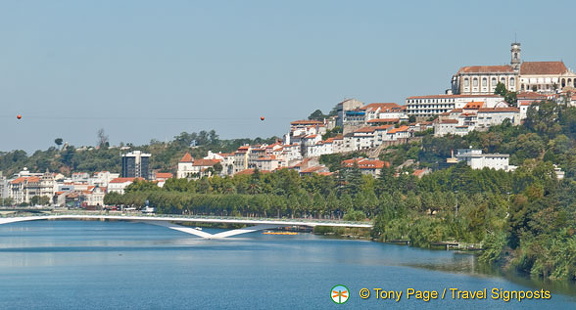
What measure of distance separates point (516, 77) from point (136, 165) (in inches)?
2343

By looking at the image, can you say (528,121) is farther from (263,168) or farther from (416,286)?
(416,286)

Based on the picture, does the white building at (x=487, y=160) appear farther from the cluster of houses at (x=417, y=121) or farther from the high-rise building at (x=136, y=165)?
the high-rise building at (x=136, y=165)

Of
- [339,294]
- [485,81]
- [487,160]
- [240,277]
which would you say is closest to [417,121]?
[485,81]

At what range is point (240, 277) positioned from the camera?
45531 mm

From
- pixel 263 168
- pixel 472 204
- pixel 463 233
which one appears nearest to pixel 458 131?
pixel 263 168

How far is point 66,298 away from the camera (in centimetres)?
3931

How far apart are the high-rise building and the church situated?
54175mm

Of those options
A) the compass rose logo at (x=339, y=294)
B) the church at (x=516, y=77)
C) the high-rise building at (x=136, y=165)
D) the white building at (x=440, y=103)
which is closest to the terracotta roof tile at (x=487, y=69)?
the church at (x=516, y=77)

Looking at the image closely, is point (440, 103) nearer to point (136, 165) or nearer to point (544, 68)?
point (544, 68)

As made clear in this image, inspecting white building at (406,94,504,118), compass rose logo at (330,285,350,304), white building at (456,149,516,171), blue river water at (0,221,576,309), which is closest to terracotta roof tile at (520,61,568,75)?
white building at (406,94,504,118)

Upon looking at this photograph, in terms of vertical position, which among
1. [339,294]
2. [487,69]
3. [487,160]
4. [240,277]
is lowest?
[339,294]

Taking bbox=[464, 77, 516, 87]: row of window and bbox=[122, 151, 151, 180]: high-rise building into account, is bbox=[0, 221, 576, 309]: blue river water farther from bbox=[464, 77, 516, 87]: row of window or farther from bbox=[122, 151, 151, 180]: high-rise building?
bbox=[122, 151, 151, 180]: high-rise building

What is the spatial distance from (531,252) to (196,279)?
12.6m

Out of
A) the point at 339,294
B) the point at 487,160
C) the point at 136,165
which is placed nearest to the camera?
the point at 339,294
